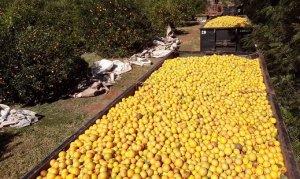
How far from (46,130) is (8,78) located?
2.90 m

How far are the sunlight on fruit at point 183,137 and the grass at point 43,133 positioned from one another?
107 inches

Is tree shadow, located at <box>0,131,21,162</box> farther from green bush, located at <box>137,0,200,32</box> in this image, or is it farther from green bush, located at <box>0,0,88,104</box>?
green bush, located at <box>137,0,200,32</box>

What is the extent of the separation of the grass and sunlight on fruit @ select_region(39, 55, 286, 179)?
8.89 ft

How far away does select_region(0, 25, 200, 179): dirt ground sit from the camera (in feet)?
19.1

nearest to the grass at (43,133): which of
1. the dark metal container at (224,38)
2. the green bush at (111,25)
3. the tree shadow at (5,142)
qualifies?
the tree shadow at (5,142)

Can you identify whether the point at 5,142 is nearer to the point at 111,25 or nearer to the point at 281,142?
the point at 281,142

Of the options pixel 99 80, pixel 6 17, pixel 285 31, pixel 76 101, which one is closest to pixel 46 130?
pixel 76 101

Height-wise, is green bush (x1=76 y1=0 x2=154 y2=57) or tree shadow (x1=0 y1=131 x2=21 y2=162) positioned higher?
green bush (x1=76 y1=0 x2=154 y2=57)

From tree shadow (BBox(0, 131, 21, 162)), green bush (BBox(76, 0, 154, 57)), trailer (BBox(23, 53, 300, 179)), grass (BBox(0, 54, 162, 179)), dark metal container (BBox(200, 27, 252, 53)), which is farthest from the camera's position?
green bush (BBox(76, 0, 154, 57))

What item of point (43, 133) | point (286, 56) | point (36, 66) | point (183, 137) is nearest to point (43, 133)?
point (43, 133)

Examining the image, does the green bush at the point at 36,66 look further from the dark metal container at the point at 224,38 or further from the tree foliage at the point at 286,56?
the tree foliage at the point at 286,56

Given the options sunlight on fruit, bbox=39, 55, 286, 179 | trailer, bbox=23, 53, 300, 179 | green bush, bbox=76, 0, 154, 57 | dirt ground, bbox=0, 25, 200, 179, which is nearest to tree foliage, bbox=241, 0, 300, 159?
sunlight on fruit, bbox=39, 55, 286, 179

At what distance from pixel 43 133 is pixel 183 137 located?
4.69 meters

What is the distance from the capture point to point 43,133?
23.1ft
